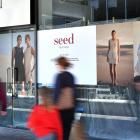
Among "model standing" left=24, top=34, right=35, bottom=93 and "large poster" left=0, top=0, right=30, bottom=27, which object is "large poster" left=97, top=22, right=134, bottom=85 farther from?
"large poster" left=0, top=0, right=30, bottom=27

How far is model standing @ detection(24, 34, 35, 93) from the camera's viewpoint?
13117 mm

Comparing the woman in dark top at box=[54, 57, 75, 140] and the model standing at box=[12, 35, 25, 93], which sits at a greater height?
the model standing at box=[12, 35, 25, 93]

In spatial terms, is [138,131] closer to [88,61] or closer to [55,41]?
[88,61]

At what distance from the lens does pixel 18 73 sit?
13469 millimetres

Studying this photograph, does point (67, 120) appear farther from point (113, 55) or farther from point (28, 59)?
point (28, 59)

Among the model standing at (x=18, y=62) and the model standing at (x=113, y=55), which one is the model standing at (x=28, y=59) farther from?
the model standing at (x=113, y=55)

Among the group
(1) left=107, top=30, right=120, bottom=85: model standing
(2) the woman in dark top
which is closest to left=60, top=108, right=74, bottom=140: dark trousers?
(2) the woman in dark top

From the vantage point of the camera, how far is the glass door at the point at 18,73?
13.2 m

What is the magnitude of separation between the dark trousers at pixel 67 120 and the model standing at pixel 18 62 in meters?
5.57

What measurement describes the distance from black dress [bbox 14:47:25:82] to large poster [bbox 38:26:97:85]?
707 mm

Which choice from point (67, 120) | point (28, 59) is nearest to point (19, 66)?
point (28, 59)

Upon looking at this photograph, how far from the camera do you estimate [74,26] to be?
1215cm

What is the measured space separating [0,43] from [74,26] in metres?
2.85

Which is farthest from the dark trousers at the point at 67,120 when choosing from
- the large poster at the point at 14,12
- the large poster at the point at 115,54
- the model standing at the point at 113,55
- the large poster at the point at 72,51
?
the large poster at the point at 14,12
